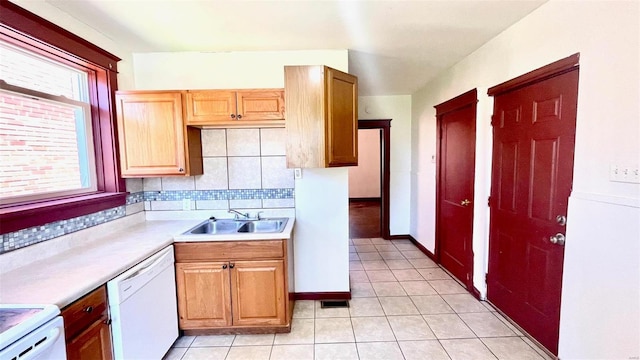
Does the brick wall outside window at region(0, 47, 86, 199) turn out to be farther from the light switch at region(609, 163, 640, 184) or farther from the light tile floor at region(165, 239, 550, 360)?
the light switch at region(609, 163, 640, 184)

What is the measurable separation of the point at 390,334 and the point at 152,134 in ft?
8.56

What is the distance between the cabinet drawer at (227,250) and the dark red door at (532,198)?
194 centimetres

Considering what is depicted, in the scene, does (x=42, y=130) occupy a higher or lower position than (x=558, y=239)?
higher

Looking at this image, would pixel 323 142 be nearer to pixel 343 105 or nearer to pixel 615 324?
pixel 343 105

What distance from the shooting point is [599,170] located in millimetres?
1549

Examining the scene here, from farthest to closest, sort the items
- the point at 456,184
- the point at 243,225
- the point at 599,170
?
the point at 456,184, the point at 243,225, the point at 599,170

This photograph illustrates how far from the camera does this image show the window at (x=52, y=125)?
1.59 metres

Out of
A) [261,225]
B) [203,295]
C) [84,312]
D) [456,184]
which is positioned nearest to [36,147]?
[84,312]

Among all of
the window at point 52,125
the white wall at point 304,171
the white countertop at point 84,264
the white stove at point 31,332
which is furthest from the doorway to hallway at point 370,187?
the white stove at point 31,332

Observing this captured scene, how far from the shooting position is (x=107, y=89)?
2.27 meters

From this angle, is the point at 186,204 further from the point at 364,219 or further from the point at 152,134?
the point at 364,219

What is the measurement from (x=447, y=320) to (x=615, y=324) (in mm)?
1131

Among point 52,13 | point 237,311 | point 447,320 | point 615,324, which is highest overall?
point 52,13

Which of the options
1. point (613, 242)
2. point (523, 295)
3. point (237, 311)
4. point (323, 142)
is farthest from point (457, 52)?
point (237, 311)
